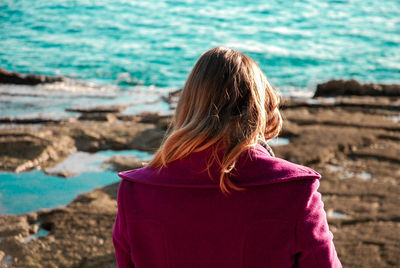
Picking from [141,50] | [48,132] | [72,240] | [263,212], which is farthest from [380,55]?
[263,212]

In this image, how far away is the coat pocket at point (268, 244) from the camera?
4.25 feet

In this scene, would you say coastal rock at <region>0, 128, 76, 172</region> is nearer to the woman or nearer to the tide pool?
the tide pool

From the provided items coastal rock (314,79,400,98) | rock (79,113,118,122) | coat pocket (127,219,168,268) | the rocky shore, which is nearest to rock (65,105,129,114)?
the rocky shore

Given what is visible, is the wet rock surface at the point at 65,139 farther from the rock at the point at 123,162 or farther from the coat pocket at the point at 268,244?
the coat pocket at the point at 268,244

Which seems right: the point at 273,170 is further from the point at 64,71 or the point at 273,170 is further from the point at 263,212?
the point at 64,71

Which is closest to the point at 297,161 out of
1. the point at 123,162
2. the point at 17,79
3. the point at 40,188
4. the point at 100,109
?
the point at 123,162

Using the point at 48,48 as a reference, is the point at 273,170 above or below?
above

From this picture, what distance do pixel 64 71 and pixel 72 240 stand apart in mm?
7151

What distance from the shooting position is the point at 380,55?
11430mm

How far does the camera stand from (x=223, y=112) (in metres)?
1.31

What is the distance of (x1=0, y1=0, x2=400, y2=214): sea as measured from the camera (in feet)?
24.3

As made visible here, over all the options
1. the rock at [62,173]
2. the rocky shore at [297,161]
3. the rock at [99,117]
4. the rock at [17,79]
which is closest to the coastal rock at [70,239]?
the rocky shore at [297,161]

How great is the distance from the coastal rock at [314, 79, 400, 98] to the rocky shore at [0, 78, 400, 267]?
0.06ft

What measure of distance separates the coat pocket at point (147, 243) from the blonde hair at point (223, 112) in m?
0.16
